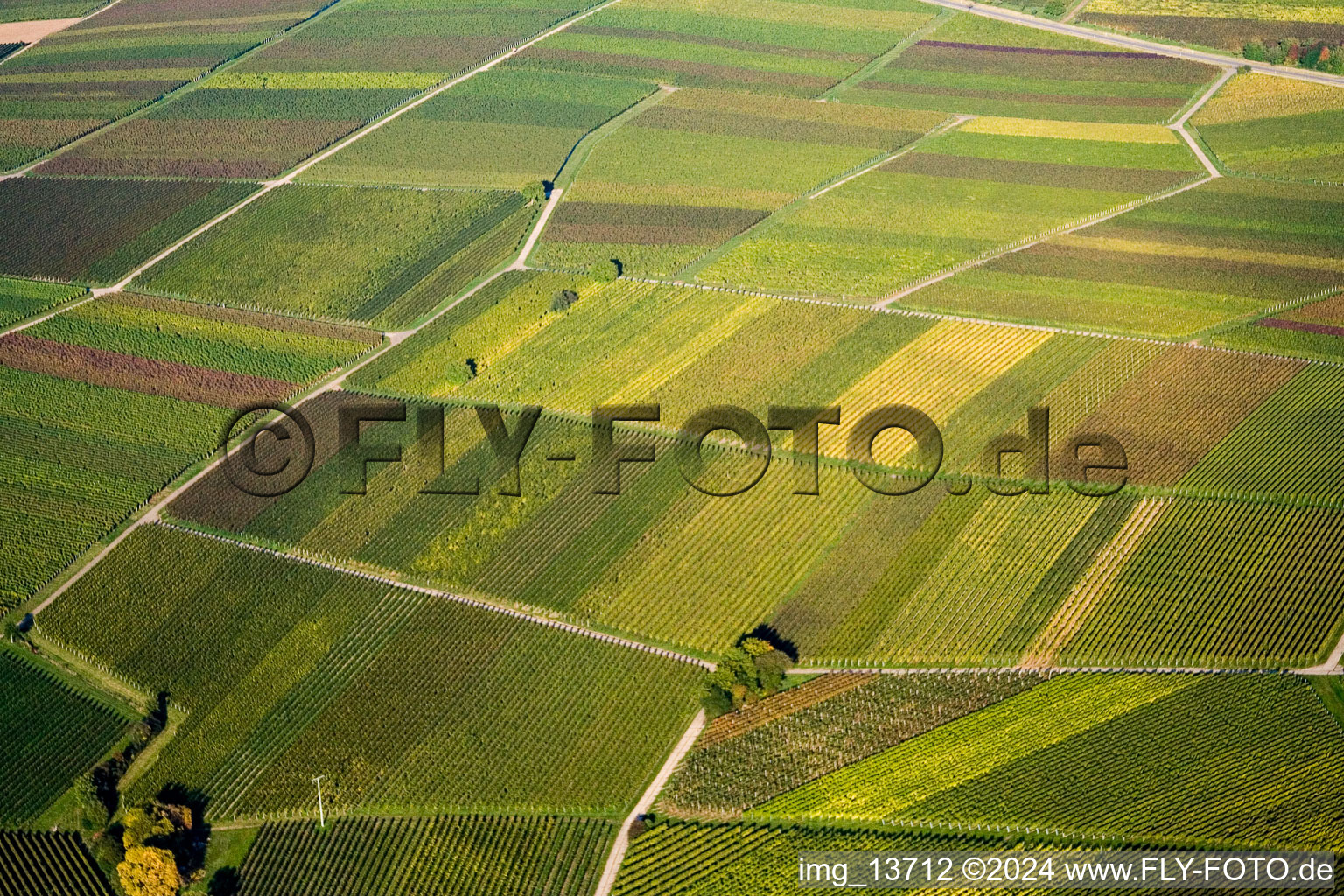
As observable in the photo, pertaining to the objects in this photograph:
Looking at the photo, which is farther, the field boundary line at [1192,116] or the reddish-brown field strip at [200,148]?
the reddish-brown field strip at [200,148]

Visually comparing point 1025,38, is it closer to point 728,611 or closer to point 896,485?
point 896,485

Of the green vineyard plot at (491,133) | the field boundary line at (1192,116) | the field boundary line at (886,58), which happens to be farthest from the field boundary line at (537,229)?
the field boundary line at (1192,116)

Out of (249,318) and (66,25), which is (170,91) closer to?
(66,25)

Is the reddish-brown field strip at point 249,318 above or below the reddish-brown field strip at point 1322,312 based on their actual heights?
above

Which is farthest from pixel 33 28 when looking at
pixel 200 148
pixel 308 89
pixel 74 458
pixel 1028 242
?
pixel 1028 242

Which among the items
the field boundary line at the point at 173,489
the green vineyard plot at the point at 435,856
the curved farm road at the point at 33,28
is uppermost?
the curved farm road at the point at 33,28

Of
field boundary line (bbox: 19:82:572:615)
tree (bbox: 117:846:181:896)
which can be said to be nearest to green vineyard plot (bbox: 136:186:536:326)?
field boundary line (bbox: 19:82:572:615)

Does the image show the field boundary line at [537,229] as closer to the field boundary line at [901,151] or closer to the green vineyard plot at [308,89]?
the field boundary line at [901,151]

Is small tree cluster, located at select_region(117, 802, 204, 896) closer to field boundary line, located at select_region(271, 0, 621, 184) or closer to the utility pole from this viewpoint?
the utility pole
